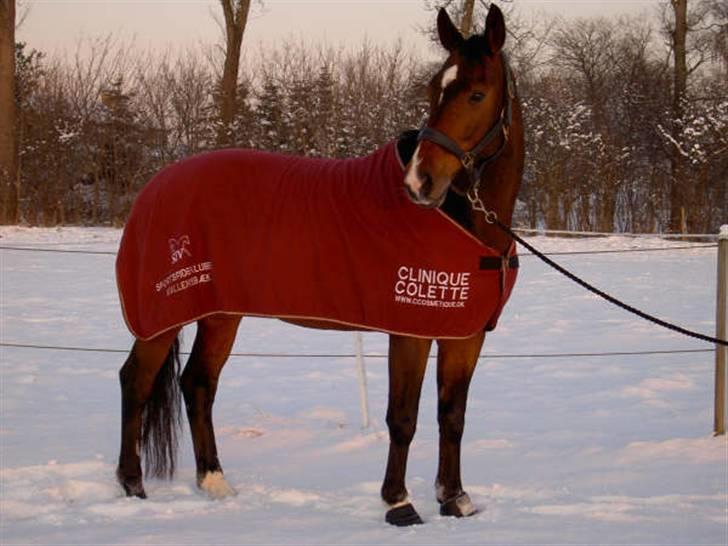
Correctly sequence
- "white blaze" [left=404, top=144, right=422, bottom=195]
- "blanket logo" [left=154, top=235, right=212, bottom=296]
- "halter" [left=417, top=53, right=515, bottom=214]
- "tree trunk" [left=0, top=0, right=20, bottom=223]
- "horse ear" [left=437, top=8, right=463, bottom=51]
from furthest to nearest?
"tree trunk" [left=0, top=0, right=20, bottom=223]
"blanket logo" [left=154, top=235, right=212, bottom=296]
"horse ear" [left=437, top=8, right=463, bottom=51]
"halter" [left=417, top=53, right=515, bottom=214]
"white blaze" [left=404, top=144, right=422, bottom=195]

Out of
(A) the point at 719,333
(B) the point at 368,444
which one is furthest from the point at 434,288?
(A) the point at 719,333

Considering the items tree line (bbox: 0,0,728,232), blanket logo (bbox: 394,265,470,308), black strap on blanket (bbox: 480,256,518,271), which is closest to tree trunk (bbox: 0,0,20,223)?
tree line (bbox: 0,0,728,232)

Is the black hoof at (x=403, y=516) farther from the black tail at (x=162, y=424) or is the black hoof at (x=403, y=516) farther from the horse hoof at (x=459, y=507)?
the black tail at (x=162, y=424)

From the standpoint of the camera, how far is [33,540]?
8.49ft

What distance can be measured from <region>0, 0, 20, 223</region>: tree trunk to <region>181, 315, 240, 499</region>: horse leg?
14.1m

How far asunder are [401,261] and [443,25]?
82 cm

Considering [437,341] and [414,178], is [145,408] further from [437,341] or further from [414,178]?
[414,178]

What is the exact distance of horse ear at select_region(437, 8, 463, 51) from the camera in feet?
9.03

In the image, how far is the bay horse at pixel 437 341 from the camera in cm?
265

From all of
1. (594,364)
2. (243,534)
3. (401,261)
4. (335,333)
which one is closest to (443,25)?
(401,261)

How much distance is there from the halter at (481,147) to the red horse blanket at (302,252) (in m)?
A: 0.13

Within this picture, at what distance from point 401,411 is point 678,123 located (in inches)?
640

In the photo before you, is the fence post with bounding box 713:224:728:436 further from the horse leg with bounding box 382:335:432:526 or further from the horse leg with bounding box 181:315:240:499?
the horse leg with bounding box 181:315:240:499

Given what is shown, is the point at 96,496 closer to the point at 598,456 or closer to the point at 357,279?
the point at 357,279
